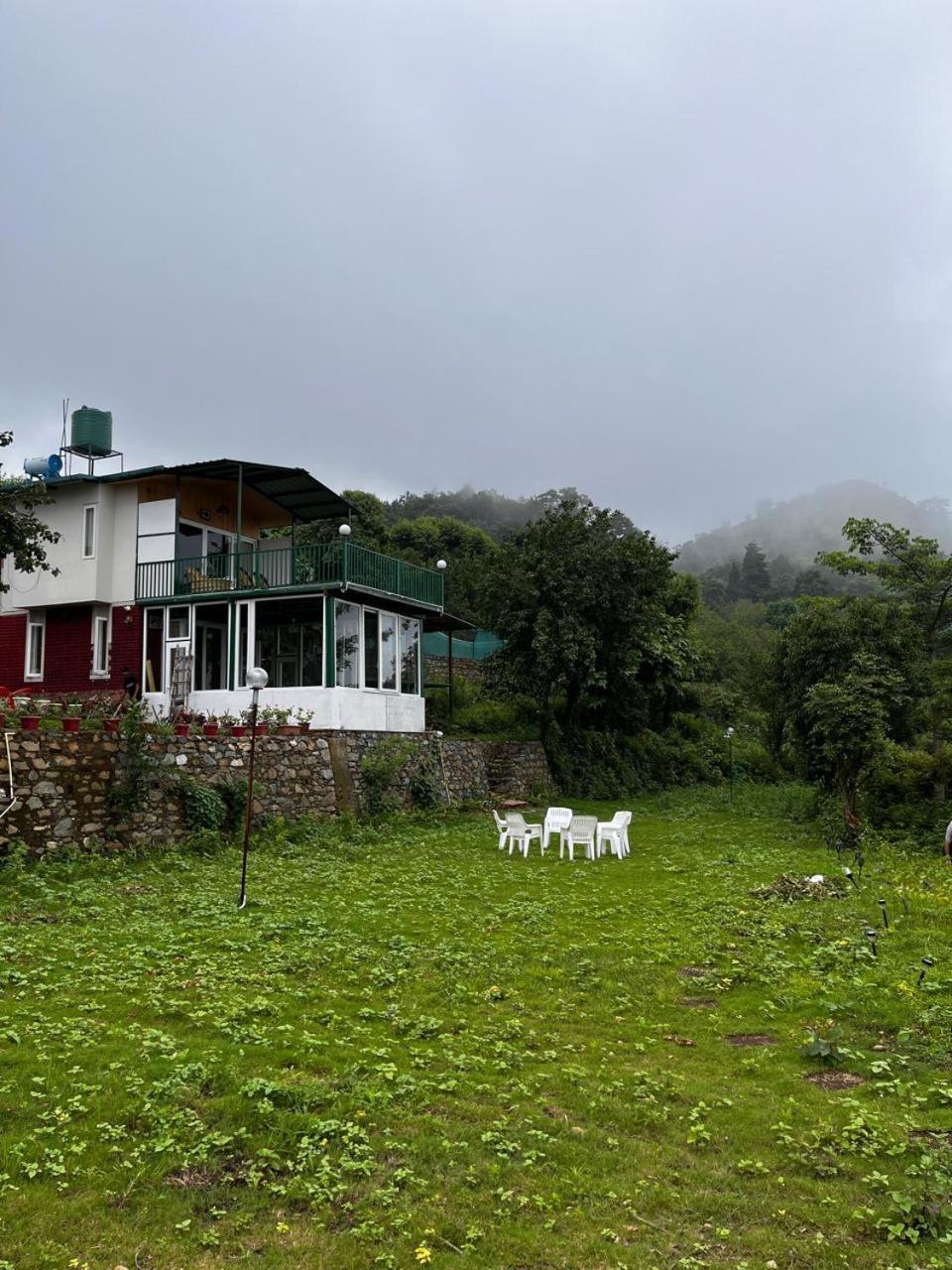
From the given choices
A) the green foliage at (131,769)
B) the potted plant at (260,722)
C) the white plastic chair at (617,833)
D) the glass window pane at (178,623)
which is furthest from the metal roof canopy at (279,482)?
the white plastic chair at (617,833)

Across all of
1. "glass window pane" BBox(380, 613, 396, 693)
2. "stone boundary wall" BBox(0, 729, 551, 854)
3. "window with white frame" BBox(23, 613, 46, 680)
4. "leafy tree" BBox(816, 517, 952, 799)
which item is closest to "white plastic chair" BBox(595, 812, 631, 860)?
"stone boundary wall" BBox(0, 729, 551, 854)

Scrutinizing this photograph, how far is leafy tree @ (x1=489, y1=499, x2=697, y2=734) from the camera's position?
84.1 ft

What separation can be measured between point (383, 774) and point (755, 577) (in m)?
87.9

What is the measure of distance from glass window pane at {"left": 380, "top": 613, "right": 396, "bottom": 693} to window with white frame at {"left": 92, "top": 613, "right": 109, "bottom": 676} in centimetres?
682

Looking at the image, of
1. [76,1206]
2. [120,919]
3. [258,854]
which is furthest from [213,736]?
[76,1206]

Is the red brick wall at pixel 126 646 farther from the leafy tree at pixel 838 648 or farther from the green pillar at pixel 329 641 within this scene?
the leafy tree at pixel 838 648

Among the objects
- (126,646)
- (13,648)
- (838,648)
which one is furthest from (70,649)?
(838,648)

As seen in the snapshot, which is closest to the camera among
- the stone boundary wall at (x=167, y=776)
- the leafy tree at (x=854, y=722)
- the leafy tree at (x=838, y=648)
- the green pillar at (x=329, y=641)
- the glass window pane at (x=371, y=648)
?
the stone boundary wall at (x=167, y=776)

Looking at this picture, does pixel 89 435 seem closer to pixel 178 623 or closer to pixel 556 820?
pixel 178 623

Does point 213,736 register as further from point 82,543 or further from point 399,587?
point 82,543

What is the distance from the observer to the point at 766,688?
3127cm

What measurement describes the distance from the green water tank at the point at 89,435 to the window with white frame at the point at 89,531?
351cm

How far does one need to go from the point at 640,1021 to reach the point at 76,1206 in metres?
3.90

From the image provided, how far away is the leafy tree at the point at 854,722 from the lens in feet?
55.7
